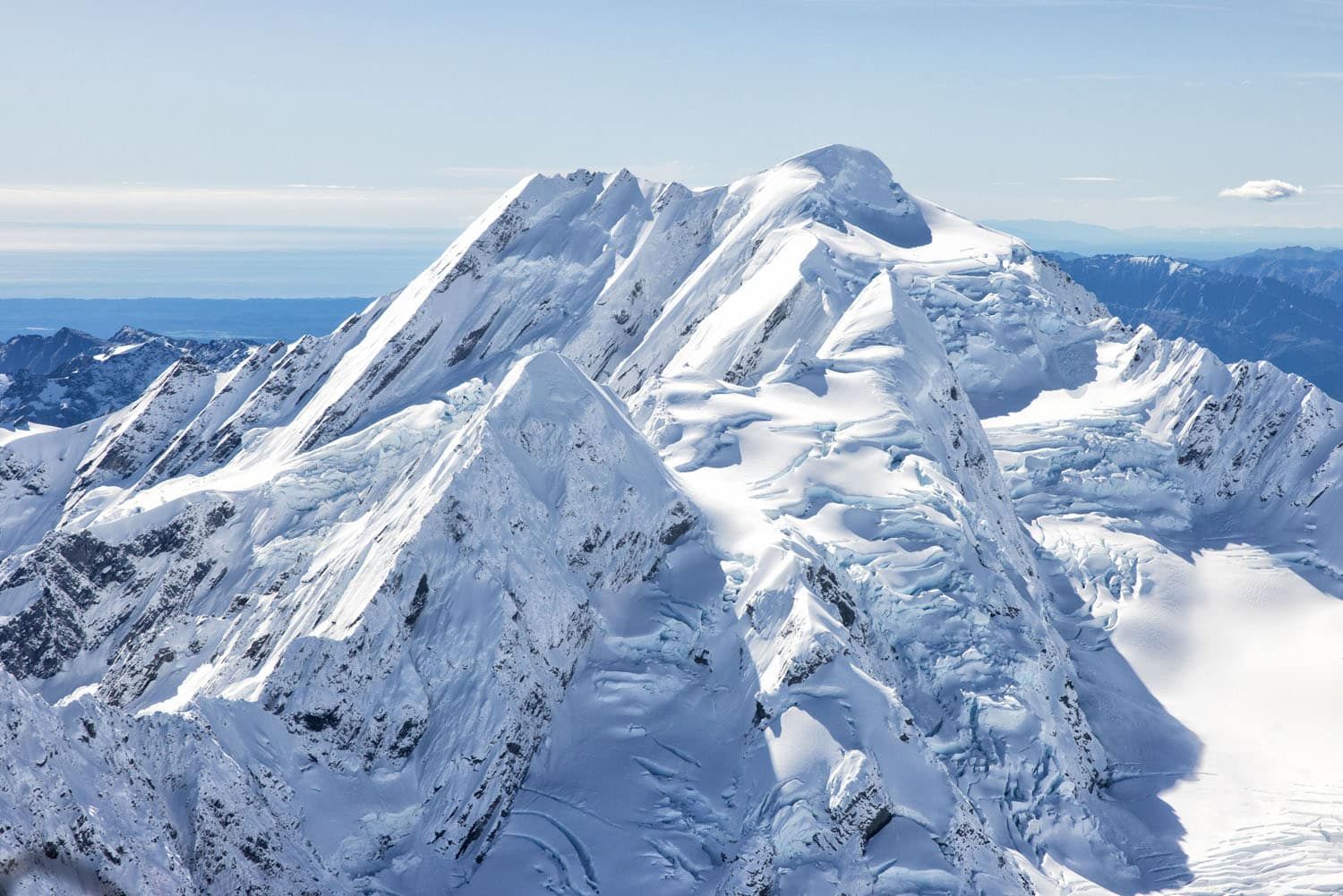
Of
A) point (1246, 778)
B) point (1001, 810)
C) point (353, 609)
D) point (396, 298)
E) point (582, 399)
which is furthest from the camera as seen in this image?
point (396, 298)

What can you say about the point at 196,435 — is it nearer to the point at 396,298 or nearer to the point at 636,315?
the point at 396,298

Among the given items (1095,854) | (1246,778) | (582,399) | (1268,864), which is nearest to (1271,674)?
(1246,778)

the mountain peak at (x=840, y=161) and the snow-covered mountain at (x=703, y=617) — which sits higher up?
the mountain peak at (x=840, y=161)

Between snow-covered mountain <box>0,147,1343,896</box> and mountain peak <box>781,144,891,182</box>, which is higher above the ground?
mountain peak <box>781,144,891,182</box>

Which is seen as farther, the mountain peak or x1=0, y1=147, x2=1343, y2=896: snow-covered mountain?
the mountain peak

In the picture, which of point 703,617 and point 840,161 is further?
point 840,161

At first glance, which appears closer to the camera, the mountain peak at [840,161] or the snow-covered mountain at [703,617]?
the snow-covered mountain at [703,617]

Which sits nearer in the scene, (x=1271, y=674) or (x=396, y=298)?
(x=1271, y=674)

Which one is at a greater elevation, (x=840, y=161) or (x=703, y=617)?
(x=840, y=161)
